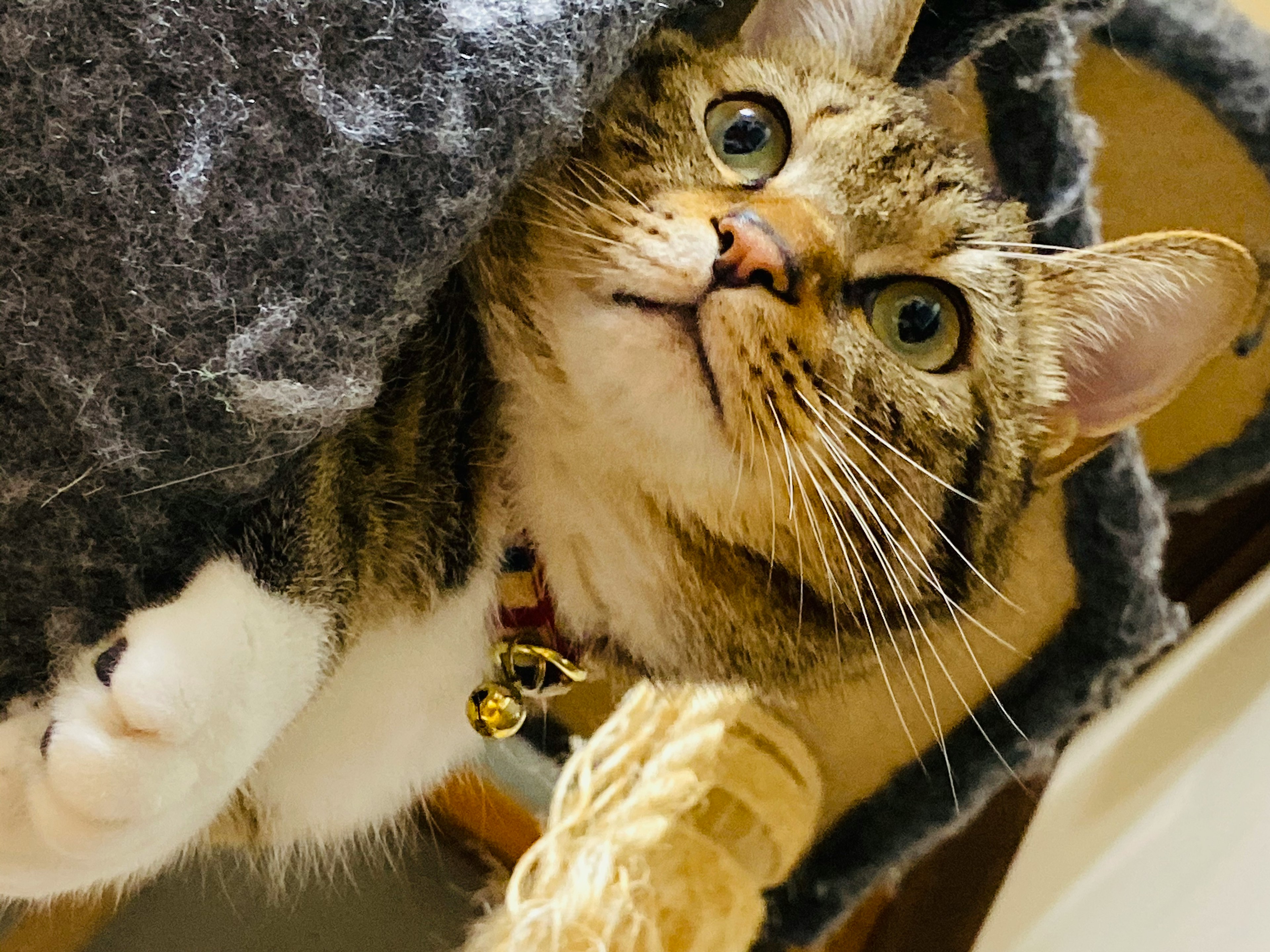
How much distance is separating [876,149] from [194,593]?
0.57m

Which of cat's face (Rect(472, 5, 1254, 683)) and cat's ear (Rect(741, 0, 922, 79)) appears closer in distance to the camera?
Result: cat's face (Rect(472, 5, 1254, 683))

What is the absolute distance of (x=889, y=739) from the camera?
46.9 inches

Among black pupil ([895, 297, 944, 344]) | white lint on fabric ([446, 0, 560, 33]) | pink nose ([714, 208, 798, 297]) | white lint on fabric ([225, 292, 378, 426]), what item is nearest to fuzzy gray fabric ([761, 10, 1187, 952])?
black pupil ([895, 297, 944, 344])

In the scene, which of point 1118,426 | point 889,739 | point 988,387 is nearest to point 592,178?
point 988,387

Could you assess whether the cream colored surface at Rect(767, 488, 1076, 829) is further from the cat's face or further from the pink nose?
the pink nose

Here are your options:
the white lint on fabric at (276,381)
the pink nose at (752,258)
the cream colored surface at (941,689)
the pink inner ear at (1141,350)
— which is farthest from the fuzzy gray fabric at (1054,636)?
the white lint on fabric at (276,381)

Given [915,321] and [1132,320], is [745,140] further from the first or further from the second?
[1132,320]

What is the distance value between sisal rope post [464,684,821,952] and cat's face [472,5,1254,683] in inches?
6.7

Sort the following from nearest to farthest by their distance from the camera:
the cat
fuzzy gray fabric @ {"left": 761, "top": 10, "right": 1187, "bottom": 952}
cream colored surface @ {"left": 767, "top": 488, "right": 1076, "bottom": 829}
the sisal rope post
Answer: the cat, the sisal rope post, fuzzy gray fabric @ {"left": 761, "top": 10, "right": 1187, "bottom": 952}, cream colored surface @ {"left": 767, "top": 488, "right": 1076, "bottom": 829}

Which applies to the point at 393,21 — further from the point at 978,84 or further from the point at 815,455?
the point at 978,84

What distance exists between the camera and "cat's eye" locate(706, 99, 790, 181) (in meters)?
0.72

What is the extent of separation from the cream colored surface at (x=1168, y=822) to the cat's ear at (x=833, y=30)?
2.25 feet

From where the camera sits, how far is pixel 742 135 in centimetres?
72

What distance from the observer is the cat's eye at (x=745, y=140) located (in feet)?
2.37
